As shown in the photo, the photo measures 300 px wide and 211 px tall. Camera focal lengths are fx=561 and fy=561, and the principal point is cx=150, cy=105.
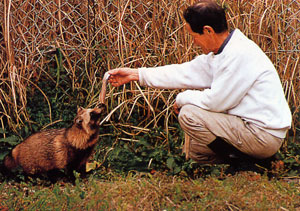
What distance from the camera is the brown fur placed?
4.92m

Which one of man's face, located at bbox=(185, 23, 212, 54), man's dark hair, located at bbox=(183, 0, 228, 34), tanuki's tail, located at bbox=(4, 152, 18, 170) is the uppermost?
man's dark hair, located at bbox=(183, 0, 228, 34)

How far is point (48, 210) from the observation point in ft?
12.5

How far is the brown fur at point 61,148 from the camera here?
16.1 feet

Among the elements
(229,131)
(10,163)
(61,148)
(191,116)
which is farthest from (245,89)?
(10,163)

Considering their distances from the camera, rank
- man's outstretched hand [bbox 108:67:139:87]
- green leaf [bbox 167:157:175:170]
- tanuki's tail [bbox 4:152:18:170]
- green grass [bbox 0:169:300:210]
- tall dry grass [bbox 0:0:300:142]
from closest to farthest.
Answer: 1. green grass [bbox 0:169:300:210]
2. man's outstretched hand [bbox 108:67:139:87]
3. green leaf [bbox 167:157:175:170]
4. tanuki's tail [bbox 4:152:18:170]
5. tall dry grass [bbox 0:0:300:142]

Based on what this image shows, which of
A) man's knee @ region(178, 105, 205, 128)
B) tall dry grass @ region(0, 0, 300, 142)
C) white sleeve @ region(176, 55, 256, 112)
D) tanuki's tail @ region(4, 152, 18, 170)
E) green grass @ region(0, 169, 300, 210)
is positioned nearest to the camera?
green grass @ region(0, 169, 300, 210)

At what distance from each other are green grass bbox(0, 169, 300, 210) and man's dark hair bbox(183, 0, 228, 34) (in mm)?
1200

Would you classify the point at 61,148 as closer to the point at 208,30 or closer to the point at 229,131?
the point at 229,131

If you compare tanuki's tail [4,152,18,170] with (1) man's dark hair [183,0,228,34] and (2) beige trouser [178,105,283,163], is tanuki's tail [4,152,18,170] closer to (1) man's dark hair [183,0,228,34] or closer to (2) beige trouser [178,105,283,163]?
(2) beige trouser [178,105,283,163]

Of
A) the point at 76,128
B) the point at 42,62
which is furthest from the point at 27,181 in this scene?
the point at 42,62

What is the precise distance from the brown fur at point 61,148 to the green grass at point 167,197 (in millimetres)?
601

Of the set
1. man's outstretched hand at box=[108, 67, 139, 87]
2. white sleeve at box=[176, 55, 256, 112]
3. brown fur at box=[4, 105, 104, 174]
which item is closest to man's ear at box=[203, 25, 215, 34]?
white sleeve at box=[176, 55, 256, 112]

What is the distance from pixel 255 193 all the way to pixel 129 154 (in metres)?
1.58

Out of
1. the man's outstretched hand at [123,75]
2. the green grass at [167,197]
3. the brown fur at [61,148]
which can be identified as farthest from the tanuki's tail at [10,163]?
the man's outstretched hand at [123,75]
